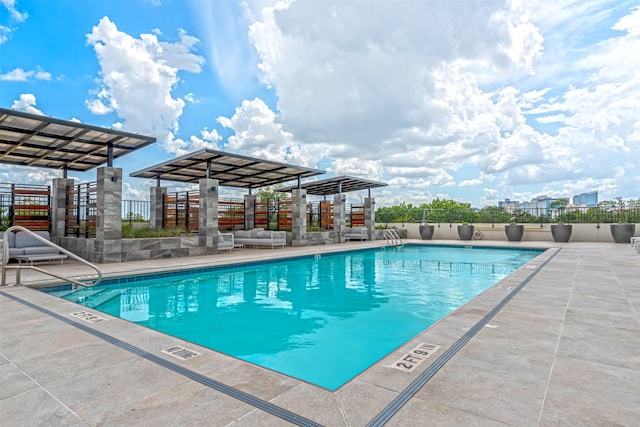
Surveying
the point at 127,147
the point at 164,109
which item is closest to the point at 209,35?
the point at 164,109

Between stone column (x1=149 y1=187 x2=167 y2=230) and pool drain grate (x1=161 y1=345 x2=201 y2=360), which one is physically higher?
stone column (x1=149 y1=187 x2=167 y2=230)

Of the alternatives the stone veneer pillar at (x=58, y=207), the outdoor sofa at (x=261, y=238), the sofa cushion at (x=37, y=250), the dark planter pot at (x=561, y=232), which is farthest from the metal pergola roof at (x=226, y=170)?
the dark planter pot at (x=561, y=232)

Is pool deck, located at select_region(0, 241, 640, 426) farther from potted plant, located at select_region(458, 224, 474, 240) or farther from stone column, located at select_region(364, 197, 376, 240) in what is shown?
stone column, located at select_region(364, 197, 376, 240)

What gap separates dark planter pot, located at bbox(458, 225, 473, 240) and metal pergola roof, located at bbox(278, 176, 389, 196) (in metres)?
4.56

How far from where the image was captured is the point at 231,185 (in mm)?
17109

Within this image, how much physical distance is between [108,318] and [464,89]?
15629 millimetres

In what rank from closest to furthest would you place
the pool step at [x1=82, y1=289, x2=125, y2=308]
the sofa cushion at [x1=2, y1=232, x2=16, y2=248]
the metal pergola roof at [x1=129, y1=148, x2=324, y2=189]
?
the pool step at [x1=82, y1=289, x2=125, y2=308] → the sofa cushion at [x1=2, y1=232, x2=16, y2=248] → the metal pergola roof at [x1=129, y1=148, x2=324, y2=189]

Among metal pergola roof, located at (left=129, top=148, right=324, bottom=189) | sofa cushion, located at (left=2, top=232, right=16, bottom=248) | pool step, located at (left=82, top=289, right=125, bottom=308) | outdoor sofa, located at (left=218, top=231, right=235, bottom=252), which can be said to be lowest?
pool step, located at (left=82, top=289, right=125, bottom=308)

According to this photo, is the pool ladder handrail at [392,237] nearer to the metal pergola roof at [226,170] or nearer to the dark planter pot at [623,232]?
the metal pergola roof at [226,170]

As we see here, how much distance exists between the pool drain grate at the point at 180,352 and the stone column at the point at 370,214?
16.0 meters

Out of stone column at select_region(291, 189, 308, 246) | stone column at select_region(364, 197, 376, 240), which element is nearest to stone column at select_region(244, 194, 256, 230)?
stone column at select_region(291, 189, 308, 246)

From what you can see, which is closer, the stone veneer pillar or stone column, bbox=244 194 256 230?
the stone veneer pillar

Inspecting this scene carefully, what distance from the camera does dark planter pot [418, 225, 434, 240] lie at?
1873 cm

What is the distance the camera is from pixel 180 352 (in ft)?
9.45
